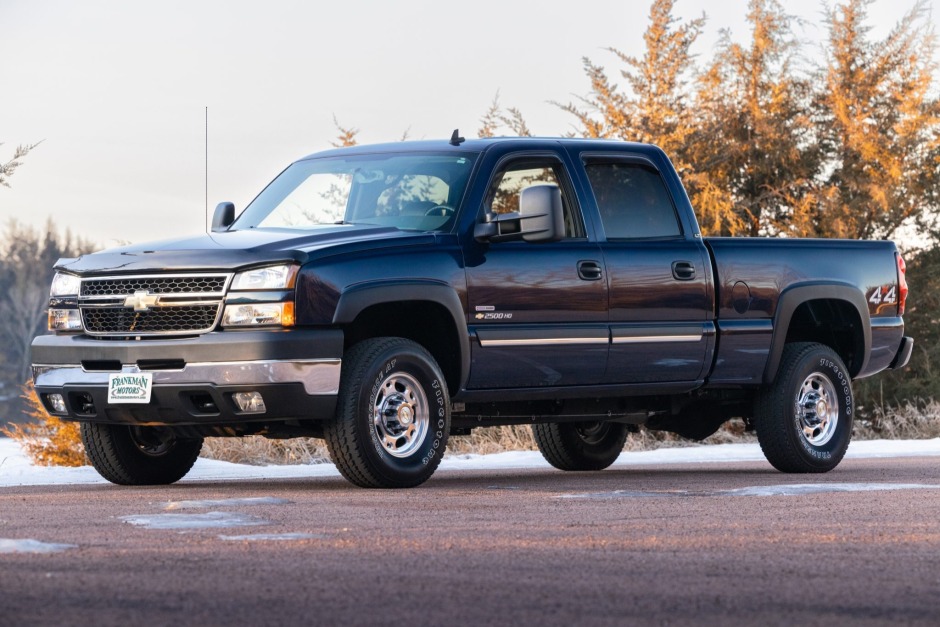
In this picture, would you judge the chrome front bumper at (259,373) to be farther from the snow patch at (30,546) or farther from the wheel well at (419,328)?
the snow patch at (30,546)

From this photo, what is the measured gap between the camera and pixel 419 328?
10.2 m

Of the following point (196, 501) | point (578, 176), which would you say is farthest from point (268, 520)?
point (578, 176)

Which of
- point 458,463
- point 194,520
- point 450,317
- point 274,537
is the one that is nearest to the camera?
point 274,537

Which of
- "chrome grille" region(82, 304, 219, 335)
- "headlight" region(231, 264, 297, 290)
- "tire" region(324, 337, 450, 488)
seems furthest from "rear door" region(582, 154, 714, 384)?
"chrome grille" region(82, 304, 219, 335)

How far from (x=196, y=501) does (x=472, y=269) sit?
7.09 ft

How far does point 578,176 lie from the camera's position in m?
11.0

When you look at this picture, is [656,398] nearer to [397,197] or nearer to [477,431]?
[397,197]

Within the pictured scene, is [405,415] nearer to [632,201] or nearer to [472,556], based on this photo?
[632,201]

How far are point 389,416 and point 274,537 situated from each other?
2.66 m

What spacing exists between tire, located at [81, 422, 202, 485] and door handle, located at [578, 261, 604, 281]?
8.83ft

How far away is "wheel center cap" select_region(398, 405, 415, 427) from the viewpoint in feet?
31.6

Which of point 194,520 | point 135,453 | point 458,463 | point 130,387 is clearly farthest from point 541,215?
point 458,463

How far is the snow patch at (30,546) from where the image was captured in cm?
646

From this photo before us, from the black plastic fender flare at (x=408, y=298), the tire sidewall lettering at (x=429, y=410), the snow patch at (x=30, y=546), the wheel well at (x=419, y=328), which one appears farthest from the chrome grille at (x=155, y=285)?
the snow patch at (x=30, y=546)
